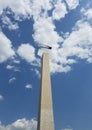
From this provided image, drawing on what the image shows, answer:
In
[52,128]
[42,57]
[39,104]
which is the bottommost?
[52,128]

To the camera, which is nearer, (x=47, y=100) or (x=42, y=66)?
(x=47, y=100)

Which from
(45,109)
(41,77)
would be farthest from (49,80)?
(45,109)

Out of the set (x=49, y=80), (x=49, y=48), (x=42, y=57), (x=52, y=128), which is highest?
(x=49, y=48)

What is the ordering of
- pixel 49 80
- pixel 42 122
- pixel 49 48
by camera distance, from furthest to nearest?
pixel 49 48 → pixel 49 80 → pixel 42 122

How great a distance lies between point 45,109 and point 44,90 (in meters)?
1.77

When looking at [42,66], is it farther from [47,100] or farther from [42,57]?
[47,100]

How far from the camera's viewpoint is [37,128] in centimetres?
2731

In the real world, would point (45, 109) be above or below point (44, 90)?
below

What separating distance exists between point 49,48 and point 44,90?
19.9ft

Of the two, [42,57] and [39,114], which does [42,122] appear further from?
[42,57]

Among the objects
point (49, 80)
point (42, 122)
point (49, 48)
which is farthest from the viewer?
point (49, 48)

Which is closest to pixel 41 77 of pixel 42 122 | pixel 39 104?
pixel 39 104

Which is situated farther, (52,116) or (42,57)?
(42,57)

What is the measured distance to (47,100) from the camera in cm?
2733
